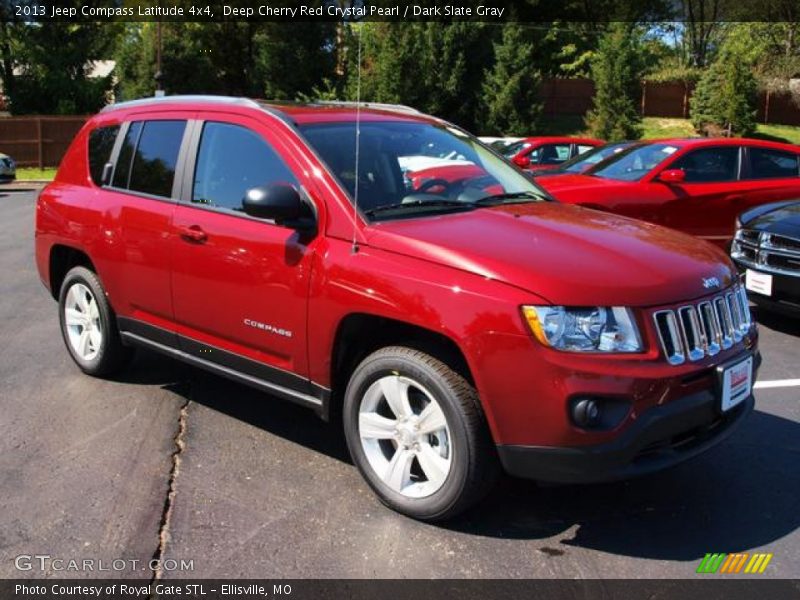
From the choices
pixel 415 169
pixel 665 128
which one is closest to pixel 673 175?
pixel 415 169

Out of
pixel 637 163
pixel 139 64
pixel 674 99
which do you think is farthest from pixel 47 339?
pixel 674 99

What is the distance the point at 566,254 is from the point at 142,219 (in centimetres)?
254

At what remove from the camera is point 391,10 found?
114ft

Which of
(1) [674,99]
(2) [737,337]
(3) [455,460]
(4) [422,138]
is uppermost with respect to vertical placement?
(1) [674,99]

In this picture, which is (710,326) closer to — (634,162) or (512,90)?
(634,162)

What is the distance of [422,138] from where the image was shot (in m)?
4.48

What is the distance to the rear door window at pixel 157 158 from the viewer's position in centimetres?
454

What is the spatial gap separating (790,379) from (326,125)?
371cm

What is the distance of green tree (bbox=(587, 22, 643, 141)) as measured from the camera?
113 ft

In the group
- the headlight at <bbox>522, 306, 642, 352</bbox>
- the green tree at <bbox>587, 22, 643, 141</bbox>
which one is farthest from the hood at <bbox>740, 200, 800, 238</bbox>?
the green tree at <bbox>587, 22, 643, 141</bbox>

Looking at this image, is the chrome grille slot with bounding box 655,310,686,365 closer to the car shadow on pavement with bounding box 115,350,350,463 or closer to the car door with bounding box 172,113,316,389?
the car door with bounding box 172,113,316,389

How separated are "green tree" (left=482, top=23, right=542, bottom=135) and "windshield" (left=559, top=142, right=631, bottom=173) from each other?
2419 centimetres

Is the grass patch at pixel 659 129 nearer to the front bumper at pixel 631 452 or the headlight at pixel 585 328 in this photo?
the front bumper at pixel 631 452

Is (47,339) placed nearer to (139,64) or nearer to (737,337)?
(737,337)
